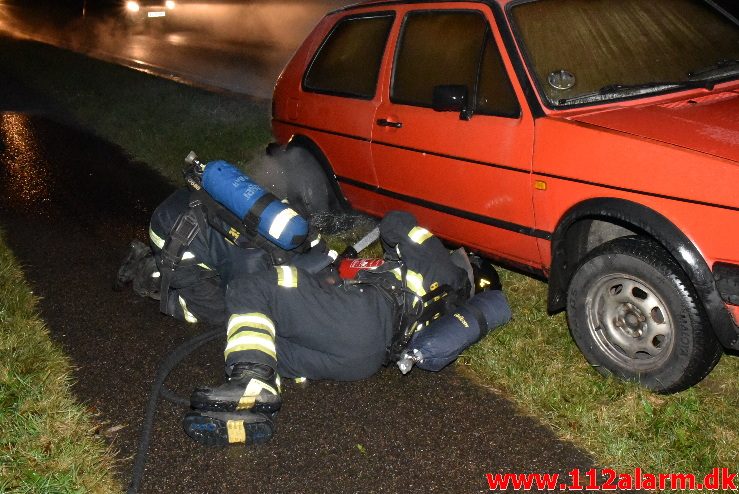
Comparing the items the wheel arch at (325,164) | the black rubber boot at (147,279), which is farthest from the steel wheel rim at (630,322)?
the black rubber boot at (147,279)

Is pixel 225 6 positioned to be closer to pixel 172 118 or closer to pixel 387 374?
pixel 172 118

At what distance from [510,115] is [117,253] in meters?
3.54

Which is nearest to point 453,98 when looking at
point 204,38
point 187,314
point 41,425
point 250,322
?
point 250,322

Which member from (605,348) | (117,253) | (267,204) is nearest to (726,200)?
(605,348)

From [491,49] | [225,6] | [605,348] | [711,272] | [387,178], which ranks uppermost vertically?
[491,49]

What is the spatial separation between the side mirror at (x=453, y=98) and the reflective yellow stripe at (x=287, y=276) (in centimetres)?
133

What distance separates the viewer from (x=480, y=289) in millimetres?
4664

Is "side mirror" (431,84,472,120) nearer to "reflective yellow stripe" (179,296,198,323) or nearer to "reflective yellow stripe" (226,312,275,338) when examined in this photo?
"reflective yellow stripe" (226,312,275,338)

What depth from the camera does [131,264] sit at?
5215 millimetres

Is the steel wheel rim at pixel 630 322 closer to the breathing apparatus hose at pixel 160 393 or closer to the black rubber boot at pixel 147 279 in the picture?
the breathing apparatus hose at pixel 160 393

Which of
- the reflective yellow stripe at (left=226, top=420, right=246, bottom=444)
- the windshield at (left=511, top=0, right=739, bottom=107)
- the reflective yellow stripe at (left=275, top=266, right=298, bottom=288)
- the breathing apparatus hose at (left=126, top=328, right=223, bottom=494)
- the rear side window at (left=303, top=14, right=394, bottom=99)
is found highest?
the windshield at (left=511, top=0, right=739, bottom=107)

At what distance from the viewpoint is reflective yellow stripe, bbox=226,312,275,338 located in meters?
3.70

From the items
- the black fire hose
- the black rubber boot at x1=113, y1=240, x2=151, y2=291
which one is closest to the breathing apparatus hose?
the black fire hose

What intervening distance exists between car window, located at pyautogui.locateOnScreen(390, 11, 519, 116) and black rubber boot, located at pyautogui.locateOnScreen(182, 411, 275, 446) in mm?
2167
